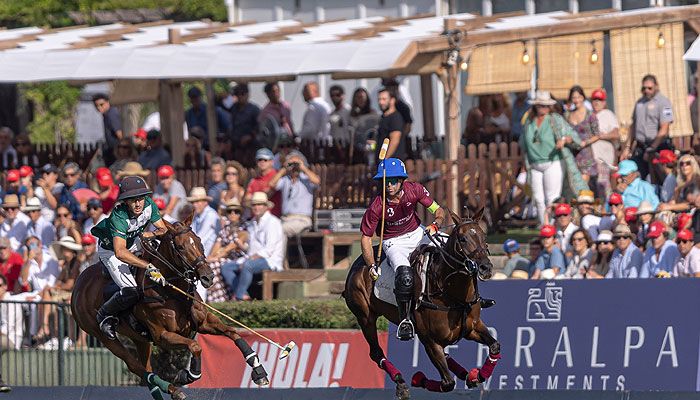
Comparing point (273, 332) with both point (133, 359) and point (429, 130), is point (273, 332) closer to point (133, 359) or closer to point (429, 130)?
point (133, 359)

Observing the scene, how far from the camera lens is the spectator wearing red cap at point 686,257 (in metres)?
17.2

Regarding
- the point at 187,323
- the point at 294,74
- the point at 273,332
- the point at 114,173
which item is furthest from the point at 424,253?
the point at 114,173

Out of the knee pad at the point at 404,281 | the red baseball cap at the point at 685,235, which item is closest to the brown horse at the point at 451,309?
the knee pad at the point at 404,281

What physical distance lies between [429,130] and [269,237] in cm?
492

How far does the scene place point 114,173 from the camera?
23469 millimetres

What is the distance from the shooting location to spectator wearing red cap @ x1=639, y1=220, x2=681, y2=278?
17578 mm

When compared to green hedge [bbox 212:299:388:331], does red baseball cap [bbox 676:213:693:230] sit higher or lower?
higher

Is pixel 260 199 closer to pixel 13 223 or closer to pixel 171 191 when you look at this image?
pixel 171 191

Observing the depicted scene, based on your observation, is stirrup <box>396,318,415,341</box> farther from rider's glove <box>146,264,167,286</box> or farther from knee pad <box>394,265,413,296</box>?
rider's glove <box>146,264,167,286</box>

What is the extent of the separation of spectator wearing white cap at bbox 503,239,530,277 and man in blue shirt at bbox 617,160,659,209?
4.15ft

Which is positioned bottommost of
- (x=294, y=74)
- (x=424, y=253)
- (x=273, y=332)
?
(x=273, y=332)

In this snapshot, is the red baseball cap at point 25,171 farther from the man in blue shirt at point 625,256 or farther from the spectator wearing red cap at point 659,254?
the spectator wearing red cap at point 659,254

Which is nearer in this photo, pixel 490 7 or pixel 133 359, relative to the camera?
pixel 133 359

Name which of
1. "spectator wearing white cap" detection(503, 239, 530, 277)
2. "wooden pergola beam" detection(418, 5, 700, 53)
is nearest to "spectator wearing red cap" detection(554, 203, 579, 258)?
"spectator wearing white cap" detection(503, 239, 530, 277)
